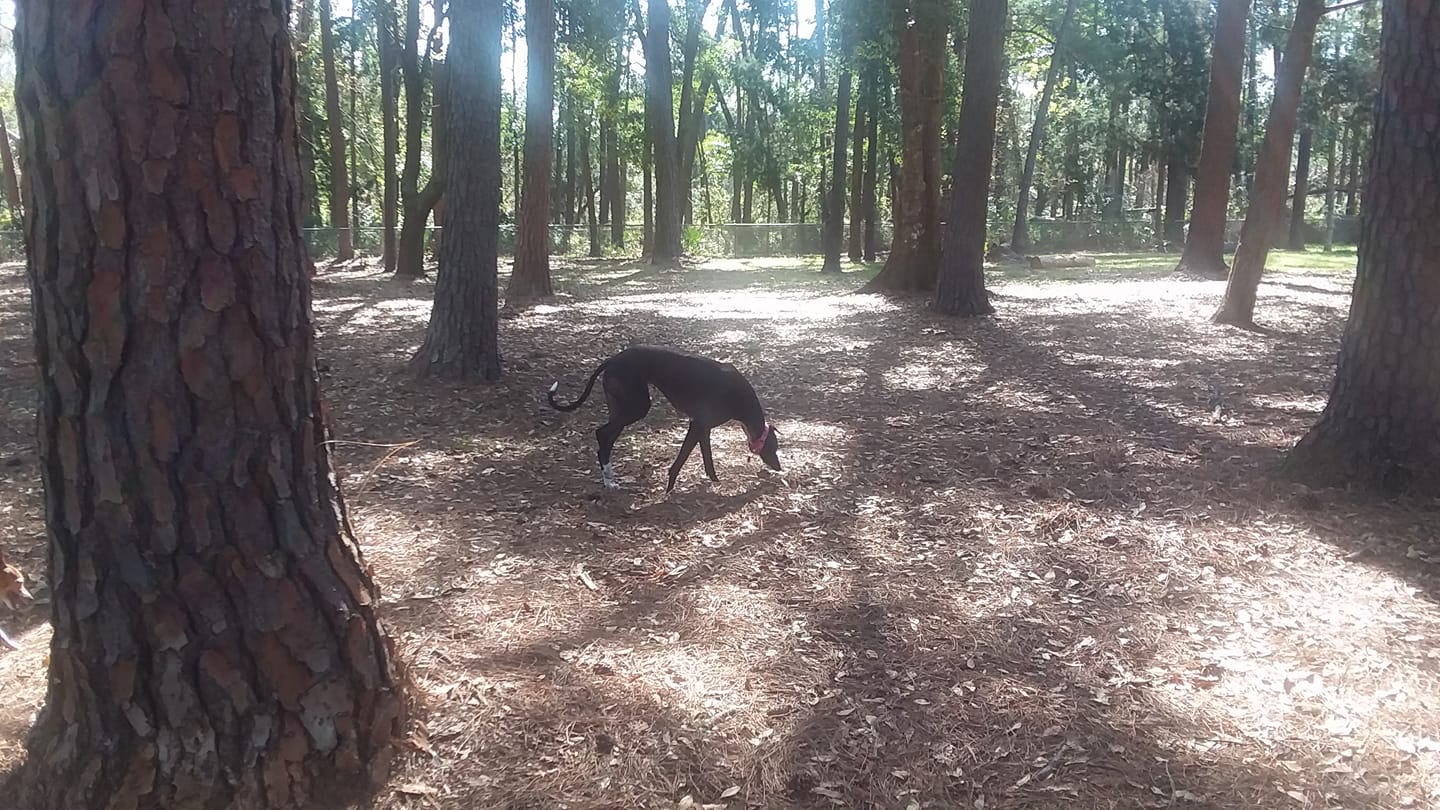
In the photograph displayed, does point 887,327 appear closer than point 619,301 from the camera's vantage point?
Yes

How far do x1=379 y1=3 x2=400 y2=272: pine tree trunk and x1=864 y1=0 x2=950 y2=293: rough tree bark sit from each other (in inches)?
432

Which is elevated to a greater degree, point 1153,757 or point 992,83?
point 992,83

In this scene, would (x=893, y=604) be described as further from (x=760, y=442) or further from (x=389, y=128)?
(x=389, y=128)

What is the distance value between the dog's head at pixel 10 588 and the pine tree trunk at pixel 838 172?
18.0 metres

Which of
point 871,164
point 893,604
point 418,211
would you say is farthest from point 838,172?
point 893,604

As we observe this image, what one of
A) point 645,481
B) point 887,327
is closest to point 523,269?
point 887,327

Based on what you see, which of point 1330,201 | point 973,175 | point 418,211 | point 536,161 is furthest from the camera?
point 1330,201

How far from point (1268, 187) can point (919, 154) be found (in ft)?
19.7

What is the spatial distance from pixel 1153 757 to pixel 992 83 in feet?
36.6

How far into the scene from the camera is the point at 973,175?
1256 centimetres

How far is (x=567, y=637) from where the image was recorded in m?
3.61

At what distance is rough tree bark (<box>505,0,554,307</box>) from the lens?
15086mm

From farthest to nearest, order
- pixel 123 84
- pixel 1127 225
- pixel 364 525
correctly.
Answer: pixel 1127 225 → pixel 364 525 → pixel 123 84

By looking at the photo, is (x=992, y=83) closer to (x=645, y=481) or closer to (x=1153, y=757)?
(x=645, y=481)
